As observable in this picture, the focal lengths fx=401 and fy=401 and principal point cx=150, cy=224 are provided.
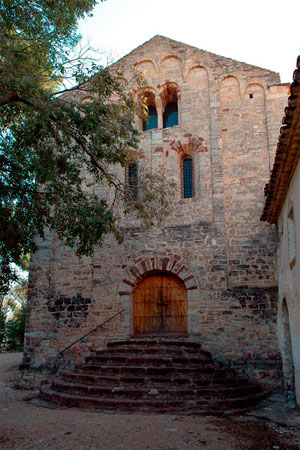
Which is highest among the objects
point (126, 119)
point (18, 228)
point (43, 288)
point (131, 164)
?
point (131, 164)

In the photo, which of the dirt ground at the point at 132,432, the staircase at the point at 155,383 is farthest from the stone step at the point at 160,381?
the dirt ground at the point at 132,432

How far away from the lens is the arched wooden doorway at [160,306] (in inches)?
463

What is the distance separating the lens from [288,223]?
8461mm

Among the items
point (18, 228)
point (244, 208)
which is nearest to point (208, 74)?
point (244, 208)

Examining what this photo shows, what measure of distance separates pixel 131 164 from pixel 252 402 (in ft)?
26.9

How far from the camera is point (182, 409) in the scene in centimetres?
788

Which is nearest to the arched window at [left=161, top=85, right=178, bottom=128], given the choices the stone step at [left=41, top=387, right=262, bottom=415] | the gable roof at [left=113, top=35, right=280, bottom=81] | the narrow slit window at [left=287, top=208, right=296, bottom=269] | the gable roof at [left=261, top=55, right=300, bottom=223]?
the gable roof at [left=113, top=35, right=280, bottom=81]

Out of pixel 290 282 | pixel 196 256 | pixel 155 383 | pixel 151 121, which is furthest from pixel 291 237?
pixel 151 121

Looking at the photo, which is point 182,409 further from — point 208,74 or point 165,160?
point 208,74

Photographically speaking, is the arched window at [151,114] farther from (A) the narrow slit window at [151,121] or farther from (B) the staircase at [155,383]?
(B) the staircase at [155,383]

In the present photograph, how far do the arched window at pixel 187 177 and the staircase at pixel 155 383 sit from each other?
15.3 feet

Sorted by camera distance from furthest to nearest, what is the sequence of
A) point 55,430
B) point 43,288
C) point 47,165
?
1. point 43,288
2. point 47,165
3. point 55,430

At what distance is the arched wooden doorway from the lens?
11.8 meters

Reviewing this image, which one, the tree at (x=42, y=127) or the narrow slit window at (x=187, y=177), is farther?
the narrow slit window at (x=187, y=177)
